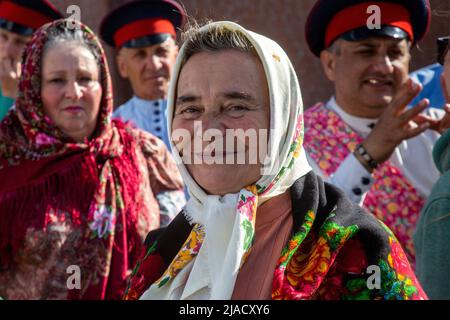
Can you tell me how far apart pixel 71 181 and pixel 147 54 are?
1.83 m

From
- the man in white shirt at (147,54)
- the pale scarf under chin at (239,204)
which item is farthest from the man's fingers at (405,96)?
the man in white shirt at (147,54)

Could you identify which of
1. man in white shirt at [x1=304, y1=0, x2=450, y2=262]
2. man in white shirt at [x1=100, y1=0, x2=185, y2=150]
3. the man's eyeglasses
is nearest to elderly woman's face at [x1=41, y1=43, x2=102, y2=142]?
man in white shirt at [x1=304, y1=0, x2=450, y2=262]

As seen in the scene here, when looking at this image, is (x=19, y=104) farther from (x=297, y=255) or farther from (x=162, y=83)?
(x=297, y=255)

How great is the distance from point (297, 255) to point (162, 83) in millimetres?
3307

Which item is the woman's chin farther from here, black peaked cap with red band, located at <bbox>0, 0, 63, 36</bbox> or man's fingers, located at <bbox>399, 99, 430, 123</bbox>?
black peaked cap with red band, located at <bbox>0, 0, 63, 36</bbox>

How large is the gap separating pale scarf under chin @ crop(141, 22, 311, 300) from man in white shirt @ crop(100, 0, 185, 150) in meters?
2.85

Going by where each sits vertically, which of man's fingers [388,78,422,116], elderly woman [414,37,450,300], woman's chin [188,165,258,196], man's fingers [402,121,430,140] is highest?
man's fingers [388,78,422,116]

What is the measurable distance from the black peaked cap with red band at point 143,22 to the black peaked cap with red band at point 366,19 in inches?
54.5

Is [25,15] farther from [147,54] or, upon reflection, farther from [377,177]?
[377,177]

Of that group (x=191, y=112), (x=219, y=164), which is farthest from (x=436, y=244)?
(x=191, y=112)

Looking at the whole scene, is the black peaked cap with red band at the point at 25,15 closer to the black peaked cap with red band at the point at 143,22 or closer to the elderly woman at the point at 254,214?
the black peaked cap with red band at the point at 143,22

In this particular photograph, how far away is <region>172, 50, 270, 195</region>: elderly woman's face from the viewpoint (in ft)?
7.79

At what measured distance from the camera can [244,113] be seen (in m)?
2.40

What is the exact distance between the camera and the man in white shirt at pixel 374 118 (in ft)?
12.4
